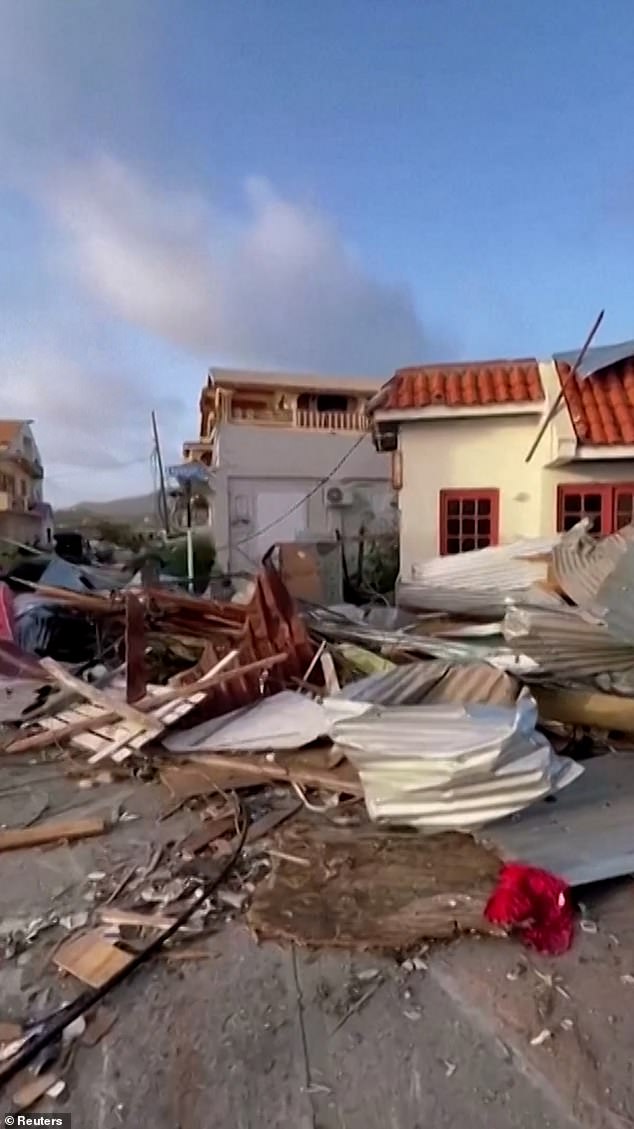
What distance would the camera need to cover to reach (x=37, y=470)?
35.8 metres

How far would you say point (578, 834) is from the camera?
12.6 ft

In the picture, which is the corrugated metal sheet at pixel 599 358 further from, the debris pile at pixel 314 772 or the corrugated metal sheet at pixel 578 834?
the corrugated metal sheet at pixel 578 834

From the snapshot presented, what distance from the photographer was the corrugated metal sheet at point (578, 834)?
3.56m

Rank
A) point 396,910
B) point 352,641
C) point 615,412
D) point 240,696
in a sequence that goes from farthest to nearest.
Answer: point 615,412, point 352,641, point 240,696, point 396,910

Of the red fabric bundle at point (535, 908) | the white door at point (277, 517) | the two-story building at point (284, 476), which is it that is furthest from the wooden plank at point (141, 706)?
the white door at point (277, 517)

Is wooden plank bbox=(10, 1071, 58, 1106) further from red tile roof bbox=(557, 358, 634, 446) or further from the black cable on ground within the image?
red tile roof bbox=(557, 358, 634, 446)

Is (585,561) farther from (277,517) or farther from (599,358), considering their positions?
(277,517)

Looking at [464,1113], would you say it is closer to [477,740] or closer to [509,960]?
[509,960]

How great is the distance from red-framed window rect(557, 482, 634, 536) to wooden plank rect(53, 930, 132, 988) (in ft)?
29.3

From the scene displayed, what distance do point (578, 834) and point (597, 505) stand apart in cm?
748

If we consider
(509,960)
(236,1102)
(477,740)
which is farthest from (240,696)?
(236,1102)

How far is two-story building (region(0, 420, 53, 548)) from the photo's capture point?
2627 centimetres

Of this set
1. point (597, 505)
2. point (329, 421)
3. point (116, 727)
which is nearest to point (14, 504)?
point (329, 421)

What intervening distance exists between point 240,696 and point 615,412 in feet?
23.5
